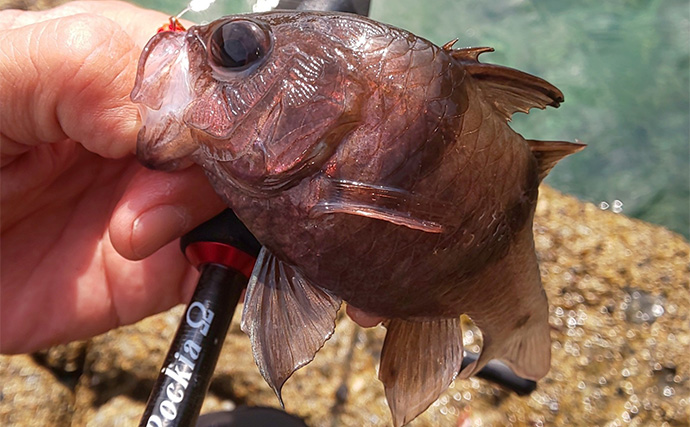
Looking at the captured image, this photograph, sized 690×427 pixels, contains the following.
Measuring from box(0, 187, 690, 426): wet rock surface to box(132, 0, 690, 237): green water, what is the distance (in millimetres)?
2732

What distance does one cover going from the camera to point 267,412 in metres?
2.15

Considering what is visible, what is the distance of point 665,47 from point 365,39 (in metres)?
7.09

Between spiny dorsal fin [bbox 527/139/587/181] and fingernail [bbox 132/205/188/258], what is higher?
spiny dorsal fin [bbox 527/139/587/181]

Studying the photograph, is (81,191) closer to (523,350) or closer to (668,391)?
(523,350)

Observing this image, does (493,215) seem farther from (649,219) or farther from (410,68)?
(649,219)

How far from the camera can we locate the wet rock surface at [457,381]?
2.87 m

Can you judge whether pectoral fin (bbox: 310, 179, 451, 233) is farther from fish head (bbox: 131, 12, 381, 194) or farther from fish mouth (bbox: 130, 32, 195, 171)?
fish mouth (bbox: 130, 32, 195, 171)

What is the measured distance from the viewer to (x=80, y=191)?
7.22 feet

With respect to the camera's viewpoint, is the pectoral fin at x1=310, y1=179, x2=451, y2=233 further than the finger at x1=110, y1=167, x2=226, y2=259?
No

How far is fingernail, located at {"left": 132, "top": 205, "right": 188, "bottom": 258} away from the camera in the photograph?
1.65m

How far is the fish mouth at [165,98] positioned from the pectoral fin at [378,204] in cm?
37

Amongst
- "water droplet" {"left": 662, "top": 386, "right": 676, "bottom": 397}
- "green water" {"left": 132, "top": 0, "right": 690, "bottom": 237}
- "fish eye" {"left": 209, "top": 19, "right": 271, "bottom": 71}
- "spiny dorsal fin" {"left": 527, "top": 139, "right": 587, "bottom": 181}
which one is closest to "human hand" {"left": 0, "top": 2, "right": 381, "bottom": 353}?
"fish eye" {"left": 209, "top": 19, "right": 271, "bottom": 71}

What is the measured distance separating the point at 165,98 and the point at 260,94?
25cm

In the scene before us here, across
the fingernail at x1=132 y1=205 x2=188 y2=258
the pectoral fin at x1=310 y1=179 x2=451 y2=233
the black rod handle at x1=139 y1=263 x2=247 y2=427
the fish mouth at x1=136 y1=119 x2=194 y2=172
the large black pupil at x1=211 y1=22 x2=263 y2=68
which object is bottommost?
the black rod handle at x1=139 y1=263 x2=247 y2=427
